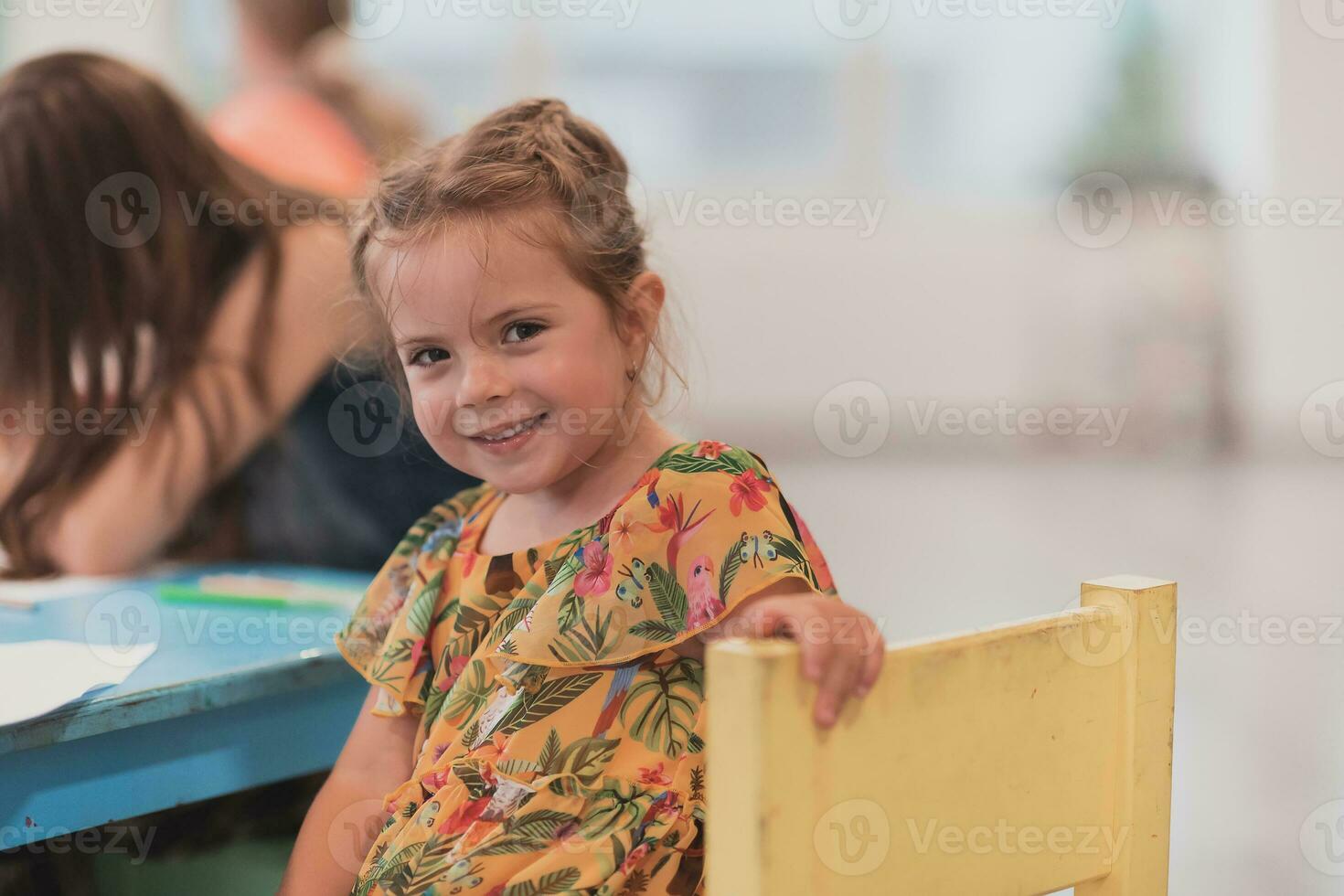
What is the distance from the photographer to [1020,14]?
5332mm

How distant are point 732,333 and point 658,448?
4.40 meters

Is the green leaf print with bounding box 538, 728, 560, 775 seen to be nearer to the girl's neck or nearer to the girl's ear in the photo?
the girl's neck

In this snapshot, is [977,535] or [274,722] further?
[977,535]

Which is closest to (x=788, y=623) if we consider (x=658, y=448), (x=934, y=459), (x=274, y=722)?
(x=658, y=448)

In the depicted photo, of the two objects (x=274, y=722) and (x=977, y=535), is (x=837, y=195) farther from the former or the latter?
(x=274, y=722)

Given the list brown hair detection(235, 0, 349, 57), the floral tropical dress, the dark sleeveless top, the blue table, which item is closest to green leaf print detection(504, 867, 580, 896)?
the floral tropical dress

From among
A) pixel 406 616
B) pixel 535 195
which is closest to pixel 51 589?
pixel 406 616

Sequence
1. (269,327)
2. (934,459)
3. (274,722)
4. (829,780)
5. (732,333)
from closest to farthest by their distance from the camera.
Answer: (829,780), (274,722), (269,327), (934,459), (732,333)

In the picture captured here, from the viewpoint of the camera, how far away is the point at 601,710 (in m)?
0.82

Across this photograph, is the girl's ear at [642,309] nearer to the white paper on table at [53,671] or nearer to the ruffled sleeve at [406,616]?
the ruffled sleeve at [406,616]

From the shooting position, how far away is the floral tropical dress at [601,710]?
2.46ft

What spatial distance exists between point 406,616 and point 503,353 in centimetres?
23

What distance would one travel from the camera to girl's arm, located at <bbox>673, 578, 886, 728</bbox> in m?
0.54

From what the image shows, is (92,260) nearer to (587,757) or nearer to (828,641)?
(587,757)
